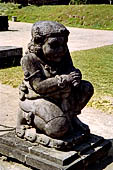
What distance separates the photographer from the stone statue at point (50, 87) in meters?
4.39

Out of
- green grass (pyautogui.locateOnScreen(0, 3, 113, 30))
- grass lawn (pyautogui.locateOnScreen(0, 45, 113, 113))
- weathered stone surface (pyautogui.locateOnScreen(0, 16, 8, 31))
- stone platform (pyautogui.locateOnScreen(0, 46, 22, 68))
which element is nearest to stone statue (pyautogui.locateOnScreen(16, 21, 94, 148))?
grass lawn (pyautogui.locateOnScreen(0, 45, 113, 113))

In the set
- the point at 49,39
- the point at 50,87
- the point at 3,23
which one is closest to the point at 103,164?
the point at 50,87

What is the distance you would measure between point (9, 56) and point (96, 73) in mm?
2933

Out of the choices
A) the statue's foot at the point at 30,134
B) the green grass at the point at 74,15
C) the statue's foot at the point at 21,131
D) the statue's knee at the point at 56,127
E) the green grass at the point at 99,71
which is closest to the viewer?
the statue's knee at the point at 56,127

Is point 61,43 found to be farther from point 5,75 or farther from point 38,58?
point 5,75

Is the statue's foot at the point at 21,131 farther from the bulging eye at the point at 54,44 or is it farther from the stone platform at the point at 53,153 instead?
the bulging eye at the point at 54,44

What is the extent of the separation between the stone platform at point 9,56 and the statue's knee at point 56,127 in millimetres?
7553

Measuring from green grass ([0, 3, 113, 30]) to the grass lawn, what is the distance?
12.1 meters

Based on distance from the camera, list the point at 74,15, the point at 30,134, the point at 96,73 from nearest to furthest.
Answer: the point at 30,134, the point at 96,73, the point at 74,15

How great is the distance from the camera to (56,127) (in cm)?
444

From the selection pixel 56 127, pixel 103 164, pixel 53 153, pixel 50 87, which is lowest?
pixel 103 164

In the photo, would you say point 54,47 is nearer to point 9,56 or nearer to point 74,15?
point 9,56

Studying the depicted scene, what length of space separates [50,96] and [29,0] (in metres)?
36.9

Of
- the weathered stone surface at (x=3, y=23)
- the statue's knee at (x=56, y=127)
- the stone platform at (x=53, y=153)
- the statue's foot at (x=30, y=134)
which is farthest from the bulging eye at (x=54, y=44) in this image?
the weathered stone surface at (x=3, y=23)
